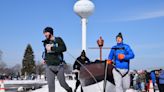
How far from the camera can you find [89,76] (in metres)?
9.96

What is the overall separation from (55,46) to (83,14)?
1828 inches

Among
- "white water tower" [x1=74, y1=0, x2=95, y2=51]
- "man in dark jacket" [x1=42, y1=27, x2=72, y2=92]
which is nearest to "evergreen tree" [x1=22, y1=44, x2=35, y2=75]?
"white water tower" [x1=74, y1=0, x2=95, y2=51]

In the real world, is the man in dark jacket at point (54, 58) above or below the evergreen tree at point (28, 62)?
above

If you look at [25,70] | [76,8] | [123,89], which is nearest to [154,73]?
[123,89]

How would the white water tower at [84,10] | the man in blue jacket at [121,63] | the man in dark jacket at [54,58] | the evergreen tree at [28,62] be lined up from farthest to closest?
the evergreen tree at [28,62]
the white water tower at [84,10]
the man in dark jacket at [54,58]
the man in blue jacket at [121,63]

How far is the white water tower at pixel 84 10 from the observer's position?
2151 inches

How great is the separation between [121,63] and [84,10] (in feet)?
147

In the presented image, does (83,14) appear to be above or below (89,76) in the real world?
above

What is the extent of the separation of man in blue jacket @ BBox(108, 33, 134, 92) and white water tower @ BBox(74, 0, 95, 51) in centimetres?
4403

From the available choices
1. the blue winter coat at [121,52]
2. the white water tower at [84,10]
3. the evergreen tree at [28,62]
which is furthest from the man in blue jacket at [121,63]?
the evergreen tree at [28,62]

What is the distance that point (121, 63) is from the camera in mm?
9906

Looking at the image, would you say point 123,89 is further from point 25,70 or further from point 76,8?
point 25,70

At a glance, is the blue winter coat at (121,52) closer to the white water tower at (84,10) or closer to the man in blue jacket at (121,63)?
the man in blue jacket at (121,63)

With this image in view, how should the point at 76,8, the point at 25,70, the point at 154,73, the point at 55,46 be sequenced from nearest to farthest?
the point at 55,46 < the point at 154,73 < the point at 76,8 < the point at 25,70
